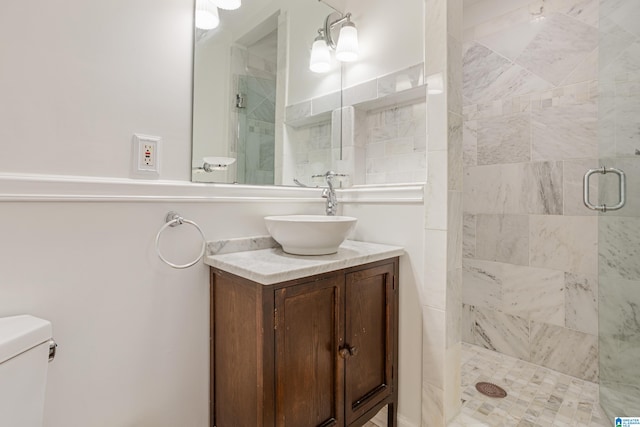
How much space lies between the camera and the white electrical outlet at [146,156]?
1.06m

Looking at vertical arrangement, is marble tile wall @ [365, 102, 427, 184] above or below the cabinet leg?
above

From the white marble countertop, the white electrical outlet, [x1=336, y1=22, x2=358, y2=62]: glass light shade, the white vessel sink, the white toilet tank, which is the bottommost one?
the white toilet tank

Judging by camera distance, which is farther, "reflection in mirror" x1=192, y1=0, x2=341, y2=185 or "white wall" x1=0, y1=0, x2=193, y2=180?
"reflection in mirror" x1=192, y1=0, x2=341, y2=185

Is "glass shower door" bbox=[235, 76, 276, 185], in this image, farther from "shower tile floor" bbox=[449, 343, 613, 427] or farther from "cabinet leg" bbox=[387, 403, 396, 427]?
"shower tile floor" bbox=[449, 343, 613, 427]

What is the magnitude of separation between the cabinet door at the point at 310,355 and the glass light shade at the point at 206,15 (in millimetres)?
1082

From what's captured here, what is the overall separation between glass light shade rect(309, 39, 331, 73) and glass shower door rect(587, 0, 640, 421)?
4.64ft

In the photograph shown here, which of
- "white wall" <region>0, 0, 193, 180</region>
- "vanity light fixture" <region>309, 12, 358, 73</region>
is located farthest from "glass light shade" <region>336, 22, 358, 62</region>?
"white wall" <region>0, 0, 193, 180</region>

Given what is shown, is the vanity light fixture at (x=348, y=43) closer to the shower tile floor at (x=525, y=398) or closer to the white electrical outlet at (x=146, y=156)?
the white electrical outlet at (x=146, y=156)

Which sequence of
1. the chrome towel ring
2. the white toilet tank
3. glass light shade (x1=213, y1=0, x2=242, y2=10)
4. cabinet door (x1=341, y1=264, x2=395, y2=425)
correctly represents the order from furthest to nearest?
glass light shade (x1=213, y1=0, x2=242, y2=10)
cabinet door (x1=341, y1=264, x2=395, y2=425)
the chrome towel ring
the white toilet tank

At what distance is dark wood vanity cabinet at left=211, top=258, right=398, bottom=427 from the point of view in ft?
3.23

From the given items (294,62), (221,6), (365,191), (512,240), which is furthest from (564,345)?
(221,6)

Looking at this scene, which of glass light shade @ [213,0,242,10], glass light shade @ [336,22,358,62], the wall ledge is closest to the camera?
the wall ledge

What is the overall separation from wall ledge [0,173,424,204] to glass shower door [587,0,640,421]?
0.97 meters

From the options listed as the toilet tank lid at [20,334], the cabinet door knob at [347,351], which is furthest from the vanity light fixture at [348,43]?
the toilet tank lid at [20,334]
